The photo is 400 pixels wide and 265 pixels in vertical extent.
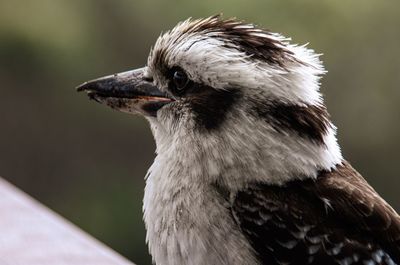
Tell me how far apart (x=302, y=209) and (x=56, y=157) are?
20.8 feet

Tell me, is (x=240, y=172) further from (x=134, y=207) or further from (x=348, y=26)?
(x=348, y=26)

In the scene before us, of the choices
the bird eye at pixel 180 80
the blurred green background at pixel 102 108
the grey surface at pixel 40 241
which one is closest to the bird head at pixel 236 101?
the bird eye at pixel 180 80

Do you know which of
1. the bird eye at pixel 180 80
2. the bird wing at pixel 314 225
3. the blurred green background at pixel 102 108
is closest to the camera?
the bird wing at pixel 314 225

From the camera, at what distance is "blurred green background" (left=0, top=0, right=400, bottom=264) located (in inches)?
331

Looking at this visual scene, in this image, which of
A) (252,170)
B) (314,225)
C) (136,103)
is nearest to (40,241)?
(136,103)

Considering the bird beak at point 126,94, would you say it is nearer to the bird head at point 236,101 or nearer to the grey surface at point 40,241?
the bird head at point 236,101

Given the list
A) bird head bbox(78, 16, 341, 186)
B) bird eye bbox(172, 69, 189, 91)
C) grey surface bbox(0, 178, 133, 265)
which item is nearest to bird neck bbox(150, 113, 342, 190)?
bird head bbox(78, 16, 341, 186)

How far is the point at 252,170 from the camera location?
2.44 metres

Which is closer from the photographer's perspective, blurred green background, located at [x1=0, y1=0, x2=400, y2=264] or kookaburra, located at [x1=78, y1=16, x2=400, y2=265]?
kookaburra, located at [x1=78, y1=16, x2=400, y2=265]

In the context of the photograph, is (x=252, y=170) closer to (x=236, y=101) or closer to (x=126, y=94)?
(x=236, y=101)

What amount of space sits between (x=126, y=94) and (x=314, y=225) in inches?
24.0

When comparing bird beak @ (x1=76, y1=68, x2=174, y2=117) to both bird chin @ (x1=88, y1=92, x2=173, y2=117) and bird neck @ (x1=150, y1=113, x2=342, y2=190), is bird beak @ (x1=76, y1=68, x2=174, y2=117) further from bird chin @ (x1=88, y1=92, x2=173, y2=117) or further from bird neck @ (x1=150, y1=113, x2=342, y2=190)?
bird neck @ (x1=150, y1=113, x2=342, y2=190)

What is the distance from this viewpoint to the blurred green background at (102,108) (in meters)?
8.41

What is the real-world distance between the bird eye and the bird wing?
343mm
